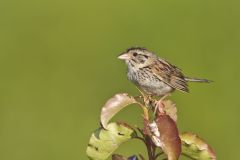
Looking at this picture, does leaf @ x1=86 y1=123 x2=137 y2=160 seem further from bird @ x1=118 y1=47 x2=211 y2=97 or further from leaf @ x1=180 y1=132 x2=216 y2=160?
bird @ x1=118 y1=47 x2=211 y2=97

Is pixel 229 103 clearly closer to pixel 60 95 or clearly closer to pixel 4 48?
pixel 60 95

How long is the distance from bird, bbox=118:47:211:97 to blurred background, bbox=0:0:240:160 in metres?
3.94

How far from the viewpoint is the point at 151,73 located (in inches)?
170

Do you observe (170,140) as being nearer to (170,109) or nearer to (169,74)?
(170,109)

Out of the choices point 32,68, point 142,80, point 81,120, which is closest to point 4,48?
point 32,68

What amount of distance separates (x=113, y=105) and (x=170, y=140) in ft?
0.78

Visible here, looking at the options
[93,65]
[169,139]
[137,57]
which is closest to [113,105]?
[169,139]

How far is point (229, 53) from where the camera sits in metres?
11.1

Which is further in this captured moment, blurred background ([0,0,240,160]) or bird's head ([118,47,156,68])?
blurred background ([0,0,240,160])

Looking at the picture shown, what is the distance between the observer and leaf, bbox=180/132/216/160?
2.66 metres

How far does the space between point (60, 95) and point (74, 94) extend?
19cm

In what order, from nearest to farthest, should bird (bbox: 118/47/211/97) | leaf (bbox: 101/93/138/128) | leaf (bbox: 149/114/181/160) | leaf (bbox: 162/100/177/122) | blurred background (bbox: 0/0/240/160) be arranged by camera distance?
leaf (bbox: 149/114/181/160) < leaf (bbox: 101/93/138/128) < leaf (bbox: 162/100/177/122) < bird (bbox: 118/47/211/97) < blurred background (bbox: 0/0/240/160)

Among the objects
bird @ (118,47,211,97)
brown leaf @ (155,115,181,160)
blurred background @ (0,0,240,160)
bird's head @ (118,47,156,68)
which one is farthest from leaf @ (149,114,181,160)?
blurred background @ (0,0,240,160)

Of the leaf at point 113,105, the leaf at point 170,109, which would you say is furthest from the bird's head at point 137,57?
the leaf at point 113,105
